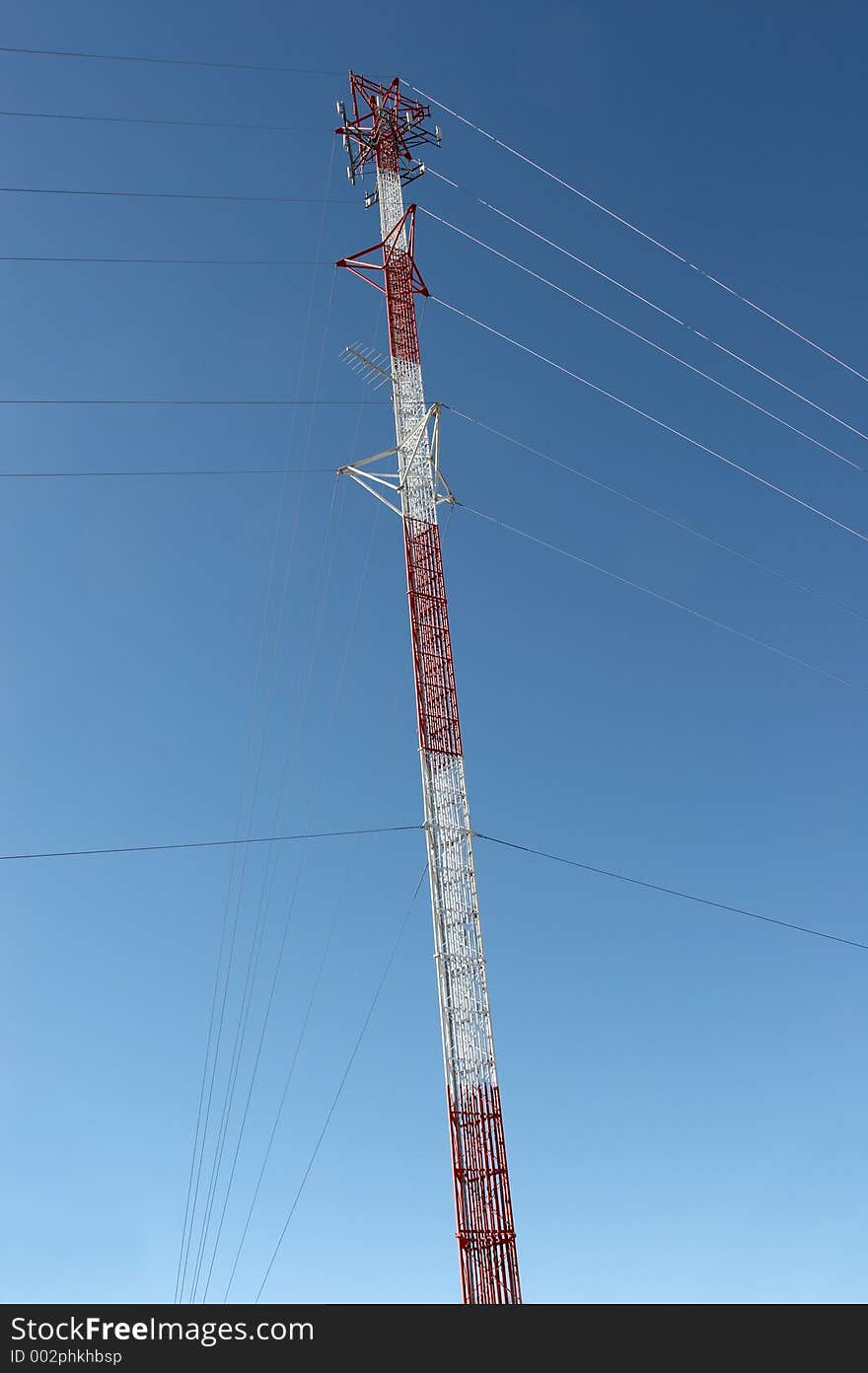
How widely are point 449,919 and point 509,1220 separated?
8.46m

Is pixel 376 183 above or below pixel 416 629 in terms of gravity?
above

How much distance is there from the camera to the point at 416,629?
39438 mm

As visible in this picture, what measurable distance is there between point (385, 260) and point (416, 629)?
15544 millimetres

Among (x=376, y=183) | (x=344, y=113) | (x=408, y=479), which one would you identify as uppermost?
(x=344, y=113)

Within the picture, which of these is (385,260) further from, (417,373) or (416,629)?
(416,629)

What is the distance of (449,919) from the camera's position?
113 ft
